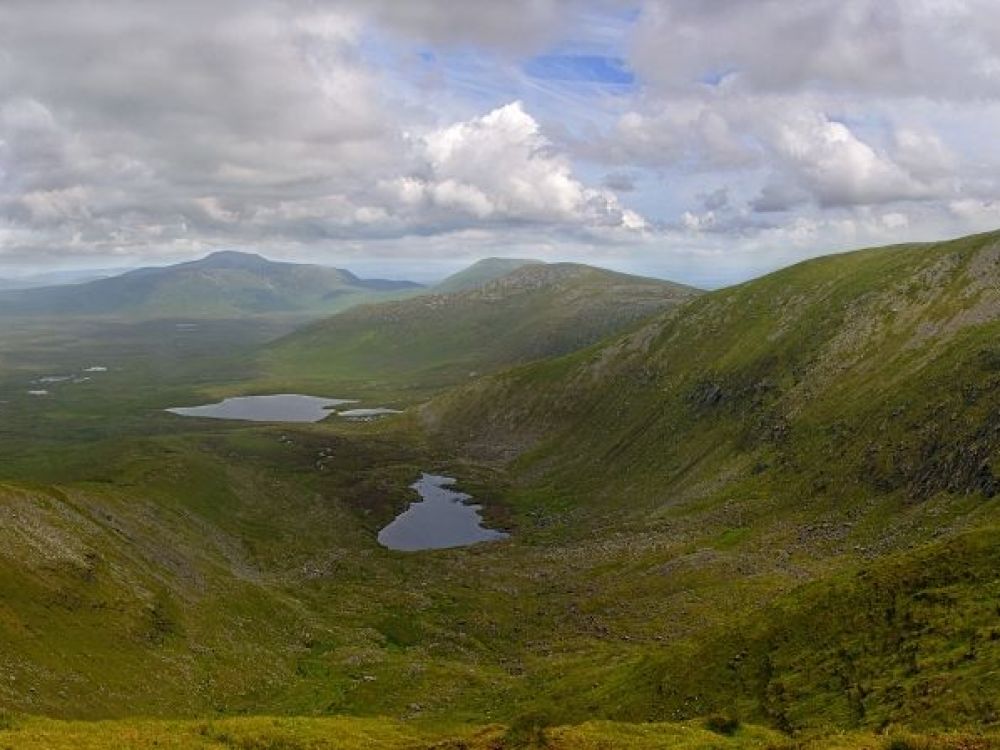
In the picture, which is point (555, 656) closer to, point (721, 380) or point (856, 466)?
point (856, 466)

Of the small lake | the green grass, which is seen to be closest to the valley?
the green grass

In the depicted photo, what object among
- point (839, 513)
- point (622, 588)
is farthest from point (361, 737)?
point (839, 513)

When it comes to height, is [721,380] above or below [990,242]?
below

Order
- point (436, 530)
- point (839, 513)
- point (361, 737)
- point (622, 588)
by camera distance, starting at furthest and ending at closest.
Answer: point (436, 530), point (839, 513), point (622, 588), point (361, 737)

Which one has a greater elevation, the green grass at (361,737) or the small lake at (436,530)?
the green grass at (361,737)

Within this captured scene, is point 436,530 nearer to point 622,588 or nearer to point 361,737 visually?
point 622,588

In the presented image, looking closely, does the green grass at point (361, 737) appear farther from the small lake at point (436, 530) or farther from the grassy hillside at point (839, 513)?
the small lake at point (436, 530)

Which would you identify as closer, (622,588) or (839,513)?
(622,588)

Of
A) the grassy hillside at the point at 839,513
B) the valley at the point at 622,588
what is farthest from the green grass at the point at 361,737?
the grassy hillside at the point at 839,513

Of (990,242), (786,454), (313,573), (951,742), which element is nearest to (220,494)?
(313,573)

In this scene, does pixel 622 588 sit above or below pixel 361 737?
below

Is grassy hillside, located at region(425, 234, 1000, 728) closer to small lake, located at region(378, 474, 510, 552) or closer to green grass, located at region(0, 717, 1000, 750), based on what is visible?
green grass, located at region(0, 717, 1000, 750)
